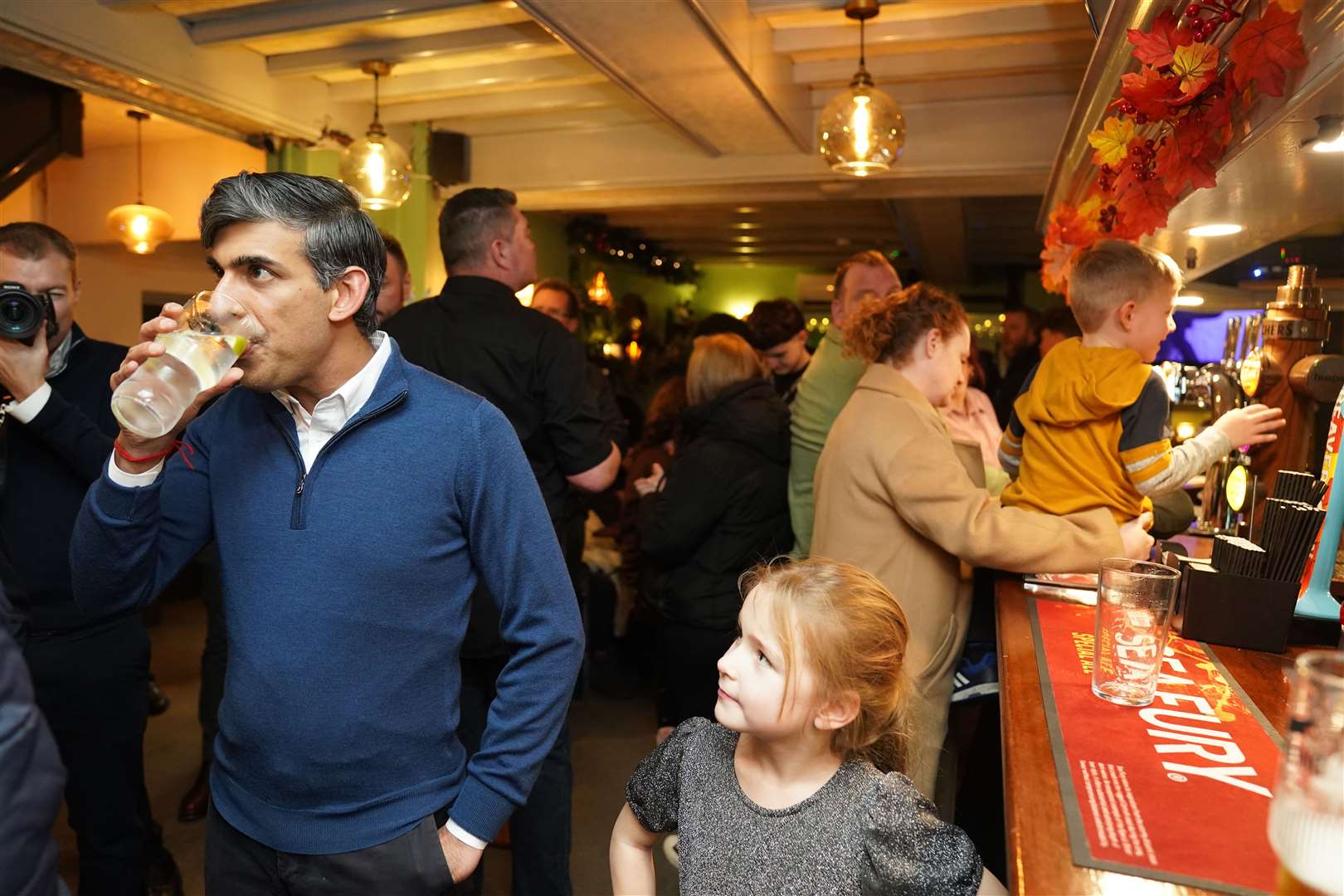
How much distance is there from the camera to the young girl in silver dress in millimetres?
1230

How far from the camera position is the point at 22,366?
201 cm

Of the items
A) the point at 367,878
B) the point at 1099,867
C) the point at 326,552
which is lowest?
the point at 367,878

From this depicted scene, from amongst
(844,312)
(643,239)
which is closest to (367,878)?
(844,312)

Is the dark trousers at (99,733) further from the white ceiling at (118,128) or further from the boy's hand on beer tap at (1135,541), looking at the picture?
the white ceiling at (118,128)

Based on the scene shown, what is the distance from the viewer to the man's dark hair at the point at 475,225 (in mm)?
2557

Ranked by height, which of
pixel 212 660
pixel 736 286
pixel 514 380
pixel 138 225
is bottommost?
pixel 212 660

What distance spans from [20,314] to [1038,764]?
207 cm

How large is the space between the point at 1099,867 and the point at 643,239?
9.11 metres

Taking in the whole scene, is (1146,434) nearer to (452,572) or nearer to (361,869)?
(452,572)

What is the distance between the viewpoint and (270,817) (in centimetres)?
142

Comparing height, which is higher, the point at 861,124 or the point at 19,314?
the point at 861,124

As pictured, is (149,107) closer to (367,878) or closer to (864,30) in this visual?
(864,30)

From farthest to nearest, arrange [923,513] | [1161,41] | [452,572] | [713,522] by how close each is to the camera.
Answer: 1. [713,522]
2. [923,513]
3. [1161,41]
4. [452,572]

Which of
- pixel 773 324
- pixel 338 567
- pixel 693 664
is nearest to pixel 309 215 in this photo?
pixel 338 567
